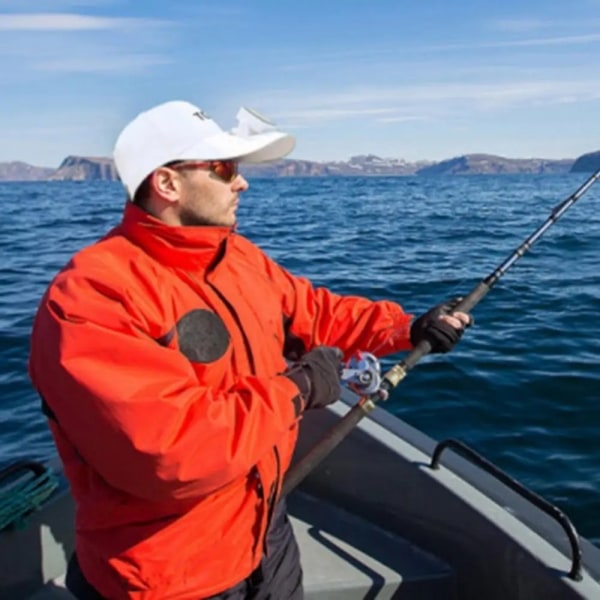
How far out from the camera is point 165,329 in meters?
2.27

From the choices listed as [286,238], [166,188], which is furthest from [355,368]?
[286,238]

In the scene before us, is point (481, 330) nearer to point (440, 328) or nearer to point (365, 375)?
point (440, 328)

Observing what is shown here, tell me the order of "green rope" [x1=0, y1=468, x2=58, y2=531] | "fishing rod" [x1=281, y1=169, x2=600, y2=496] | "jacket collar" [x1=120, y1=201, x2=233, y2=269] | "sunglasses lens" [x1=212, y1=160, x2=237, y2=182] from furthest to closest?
"green rope" [x1=0, y1=468, x2=58, y2=531]
"fishing rod" [x1=281, y1=169, x2=600, y2=496]
"sunglasses lens" [x1=212, y1=160, x2=237, y2=182]
"jacket collar" [x1=120, y1=201, x2=233, y2=269]

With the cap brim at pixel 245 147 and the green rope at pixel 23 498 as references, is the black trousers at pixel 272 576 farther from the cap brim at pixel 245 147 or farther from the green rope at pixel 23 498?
the cap brim at pixel 245 147

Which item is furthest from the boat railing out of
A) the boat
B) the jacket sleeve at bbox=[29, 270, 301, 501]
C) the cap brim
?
the cap brim

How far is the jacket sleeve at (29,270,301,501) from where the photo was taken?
1948 millimetres

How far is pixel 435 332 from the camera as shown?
307 centimetres

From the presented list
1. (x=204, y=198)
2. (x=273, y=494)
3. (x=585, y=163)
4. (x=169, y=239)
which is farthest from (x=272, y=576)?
(x=585, y=163)

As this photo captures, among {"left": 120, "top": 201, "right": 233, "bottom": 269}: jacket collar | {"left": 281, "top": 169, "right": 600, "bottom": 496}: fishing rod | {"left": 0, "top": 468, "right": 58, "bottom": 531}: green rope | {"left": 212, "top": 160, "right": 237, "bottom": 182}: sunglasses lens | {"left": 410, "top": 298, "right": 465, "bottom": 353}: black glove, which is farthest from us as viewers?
{"left": 0, "top": 468, "right": 58, "bottom": 531}: green rope

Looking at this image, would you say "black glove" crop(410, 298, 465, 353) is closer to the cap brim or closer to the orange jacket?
the orange jacket

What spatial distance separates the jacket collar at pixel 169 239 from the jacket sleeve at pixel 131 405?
303mm

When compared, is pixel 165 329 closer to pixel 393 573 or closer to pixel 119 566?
pixel 119 566

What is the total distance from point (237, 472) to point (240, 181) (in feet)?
3.56

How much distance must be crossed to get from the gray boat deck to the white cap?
2.30 meters
